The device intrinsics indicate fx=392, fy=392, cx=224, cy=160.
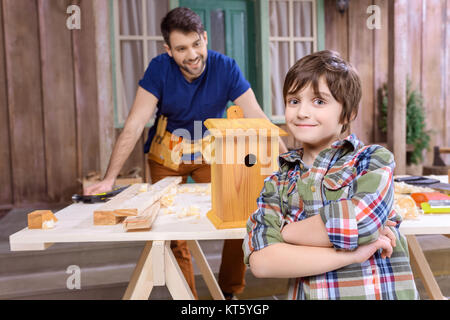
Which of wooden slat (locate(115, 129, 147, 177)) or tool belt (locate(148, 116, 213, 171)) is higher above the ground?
tool belt (locate(148, 116, 213, 171))

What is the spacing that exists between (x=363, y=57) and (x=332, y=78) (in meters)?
4.90

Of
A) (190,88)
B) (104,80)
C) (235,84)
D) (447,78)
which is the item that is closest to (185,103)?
(190,88)

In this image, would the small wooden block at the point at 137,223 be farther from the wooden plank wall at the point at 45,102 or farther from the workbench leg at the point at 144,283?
the wooden plank wall at the point at 45,102

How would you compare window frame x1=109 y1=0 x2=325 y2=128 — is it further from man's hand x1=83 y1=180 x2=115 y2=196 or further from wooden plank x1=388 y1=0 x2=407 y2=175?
man's hand x1=83 y1=180 x2=115 y2=196

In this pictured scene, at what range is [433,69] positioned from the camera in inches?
226

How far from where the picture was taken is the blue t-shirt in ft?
7.89

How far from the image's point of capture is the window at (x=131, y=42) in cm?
473

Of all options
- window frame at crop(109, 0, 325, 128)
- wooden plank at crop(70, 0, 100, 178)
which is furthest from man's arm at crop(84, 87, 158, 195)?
wooden plank at crop(70, 0, 100, 178)

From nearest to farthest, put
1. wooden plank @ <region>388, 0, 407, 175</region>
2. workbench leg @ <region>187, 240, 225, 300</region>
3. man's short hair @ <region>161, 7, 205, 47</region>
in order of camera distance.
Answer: workbench leg @ <region>187, 240, 225, 300</region>
man's short hair @ <region>161, 7, 205, 47</region>
wooden plank @ <region>388, 0, 407, 175</region>

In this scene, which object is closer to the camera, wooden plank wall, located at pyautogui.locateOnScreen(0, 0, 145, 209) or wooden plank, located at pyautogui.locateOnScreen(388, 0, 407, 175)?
wooden plank, located at pyautogui.locateOnScreen(388, 0, 407, 175)

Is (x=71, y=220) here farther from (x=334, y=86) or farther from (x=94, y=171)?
(x=94, y=171)

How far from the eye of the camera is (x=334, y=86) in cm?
108

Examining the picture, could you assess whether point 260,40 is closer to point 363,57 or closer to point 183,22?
point 363,57

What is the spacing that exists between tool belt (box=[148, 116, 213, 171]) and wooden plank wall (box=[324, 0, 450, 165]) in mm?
3683
